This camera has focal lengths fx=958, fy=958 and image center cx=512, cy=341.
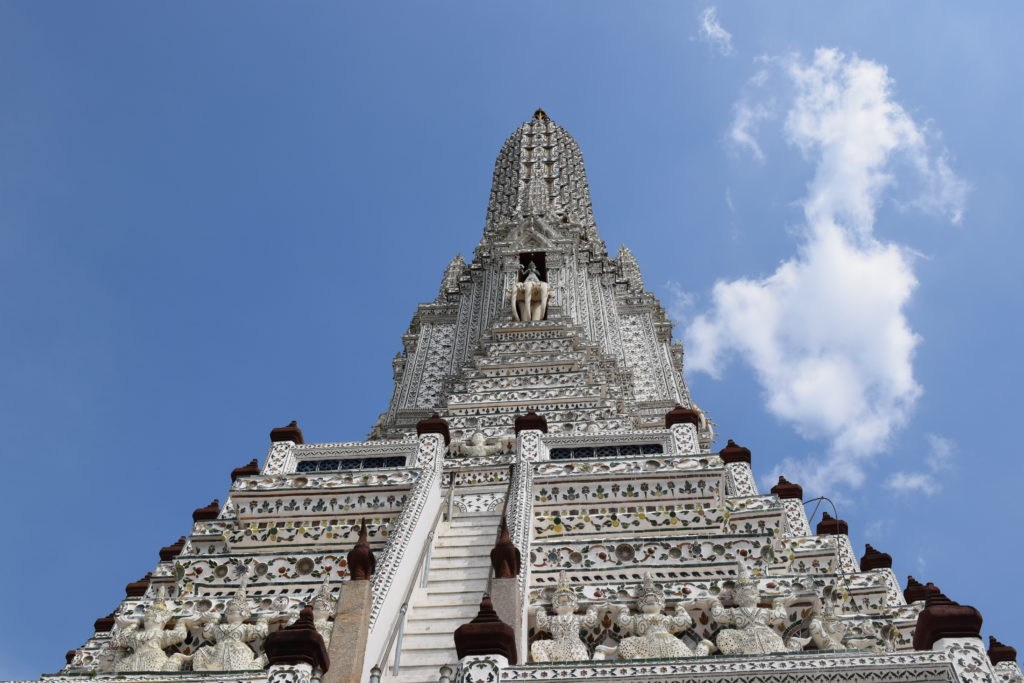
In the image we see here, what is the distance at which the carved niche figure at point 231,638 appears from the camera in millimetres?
8539

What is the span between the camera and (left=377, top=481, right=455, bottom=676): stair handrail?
804 cm

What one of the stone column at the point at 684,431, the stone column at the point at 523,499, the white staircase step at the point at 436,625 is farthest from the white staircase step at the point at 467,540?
the stone column at the point at 684,431

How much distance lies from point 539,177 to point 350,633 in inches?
1014

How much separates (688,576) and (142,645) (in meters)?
5.41

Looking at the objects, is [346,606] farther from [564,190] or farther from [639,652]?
[564,190]

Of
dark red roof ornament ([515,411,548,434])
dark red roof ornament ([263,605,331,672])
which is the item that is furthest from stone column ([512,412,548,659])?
dark red roof ornament ([263,605,331,672])

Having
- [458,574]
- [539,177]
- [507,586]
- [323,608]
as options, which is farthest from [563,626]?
[539,177]

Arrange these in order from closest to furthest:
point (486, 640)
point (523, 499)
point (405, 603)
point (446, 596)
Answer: point (486, 640)
point (405, 603)
point (446, 596)
point (523, 499)

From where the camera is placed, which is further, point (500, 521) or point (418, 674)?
point (500, 521)

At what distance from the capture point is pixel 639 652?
8555mm

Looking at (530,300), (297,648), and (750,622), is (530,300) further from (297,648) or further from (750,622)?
(297,648)

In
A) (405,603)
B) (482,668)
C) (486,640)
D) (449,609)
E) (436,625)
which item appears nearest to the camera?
(482,668)

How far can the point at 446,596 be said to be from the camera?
32.0 feet

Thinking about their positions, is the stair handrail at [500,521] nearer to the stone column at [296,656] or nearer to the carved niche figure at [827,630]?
the stone column at [296,656]
